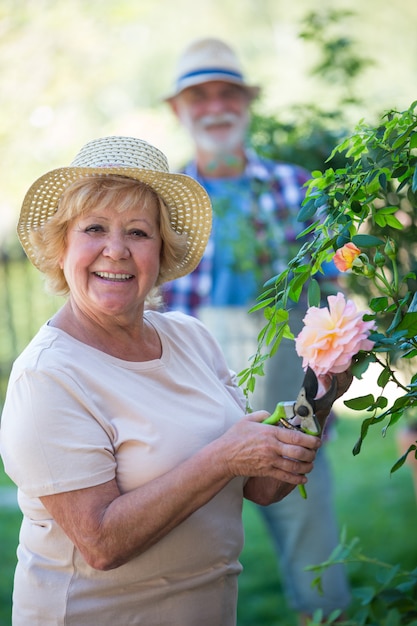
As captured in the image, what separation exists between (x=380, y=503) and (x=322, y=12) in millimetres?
3277

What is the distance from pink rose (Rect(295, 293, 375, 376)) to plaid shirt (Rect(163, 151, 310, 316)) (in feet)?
6.56

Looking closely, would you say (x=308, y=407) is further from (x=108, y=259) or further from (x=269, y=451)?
(x=108, y=259)

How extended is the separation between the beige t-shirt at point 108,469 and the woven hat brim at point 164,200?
0.34 meters

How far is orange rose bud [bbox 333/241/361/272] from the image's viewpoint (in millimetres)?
1773

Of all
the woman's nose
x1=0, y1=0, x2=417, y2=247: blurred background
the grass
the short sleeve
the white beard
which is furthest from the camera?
x1=0, y1=0, x2=417, y2=247: blurred background

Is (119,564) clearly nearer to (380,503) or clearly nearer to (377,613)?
(377,613)

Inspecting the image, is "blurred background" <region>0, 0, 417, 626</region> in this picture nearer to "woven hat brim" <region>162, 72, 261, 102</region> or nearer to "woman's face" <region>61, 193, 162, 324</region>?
"woven hat brim" <region>162, 72, 261, 102</region>

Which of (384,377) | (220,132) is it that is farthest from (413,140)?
(220,132)

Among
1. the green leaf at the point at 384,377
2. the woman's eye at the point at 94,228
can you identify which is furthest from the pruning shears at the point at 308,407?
the woman's eye at the point at 94,228

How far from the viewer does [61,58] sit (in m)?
7.48

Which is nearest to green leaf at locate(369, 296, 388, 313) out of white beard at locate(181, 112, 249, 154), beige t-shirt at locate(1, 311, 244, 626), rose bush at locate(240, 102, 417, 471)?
rose bush at locate(240, 102, 417, 471)

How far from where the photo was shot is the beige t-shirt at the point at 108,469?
6.48 feet

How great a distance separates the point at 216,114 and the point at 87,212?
7.36ft

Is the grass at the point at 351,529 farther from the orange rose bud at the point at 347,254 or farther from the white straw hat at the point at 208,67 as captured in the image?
the white straw hat at the point at 208,67
